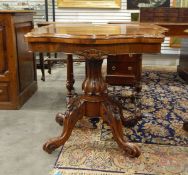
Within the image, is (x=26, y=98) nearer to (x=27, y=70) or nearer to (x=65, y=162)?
(x=27, y=70)

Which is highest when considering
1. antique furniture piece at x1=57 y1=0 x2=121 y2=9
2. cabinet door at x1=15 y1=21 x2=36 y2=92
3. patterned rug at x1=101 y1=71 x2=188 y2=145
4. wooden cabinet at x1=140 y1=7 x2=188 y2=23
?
antique furniture piece at x1=57 y1=0 x2=121 y2=9

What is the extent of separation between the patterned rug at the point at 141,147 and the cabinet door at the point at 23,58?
37.5 inches

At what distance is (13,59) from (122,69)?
51.4 inches

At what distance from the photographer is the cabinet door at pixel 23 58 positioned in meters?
2.72

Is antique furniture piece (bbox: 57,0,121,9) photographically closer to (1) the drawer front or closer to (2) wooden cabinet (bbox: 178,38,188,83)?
(2) wooden cabinet (bbox: 178,38,188,83)

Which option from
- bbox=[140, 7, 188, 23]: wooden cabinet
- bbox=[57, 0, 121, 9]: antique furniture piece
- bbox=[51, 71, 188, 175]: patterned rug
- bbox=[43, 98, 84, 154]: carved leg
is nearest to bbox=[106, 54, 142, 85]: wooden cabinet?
bbox=[51, 71, 188, 175]: patterned rug

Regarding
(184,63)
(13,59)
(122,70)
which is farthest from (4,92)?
(184,63)

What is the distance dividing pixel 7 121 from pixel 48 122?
1.25 ft

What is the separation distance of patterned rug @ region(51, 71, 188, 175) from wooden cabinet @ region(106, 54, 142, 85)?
495mm

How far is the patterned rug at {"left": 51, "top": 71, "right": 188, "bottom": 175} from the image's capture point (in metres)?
1.63

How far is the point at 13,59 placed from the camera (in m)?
2.60

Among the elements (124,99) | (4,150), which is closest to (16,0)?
(124,99)

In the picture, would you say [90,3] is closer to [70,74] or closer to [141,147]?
[70,74]

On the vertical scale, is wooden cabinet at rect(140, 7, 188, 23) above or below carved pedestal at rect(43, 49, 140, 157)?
above
